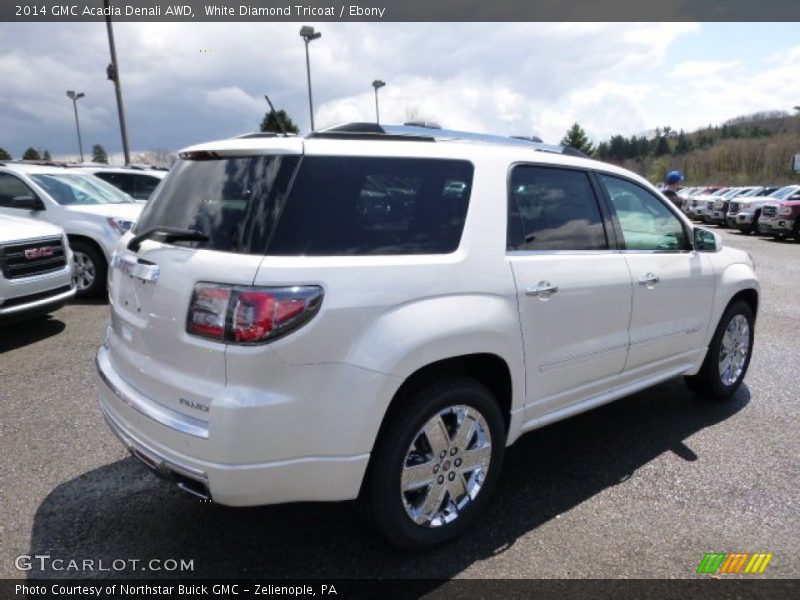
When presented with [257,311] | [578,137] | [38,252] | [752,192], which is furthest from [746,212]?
[578,137]

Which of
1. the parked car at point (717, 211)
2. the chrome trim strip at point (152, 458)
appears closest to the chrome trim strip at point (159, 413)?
the chrome trim strip at point (152, 458)

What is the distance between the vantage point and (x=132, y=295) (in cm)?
262

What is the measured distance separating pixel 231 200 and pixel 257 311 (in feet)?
1.80

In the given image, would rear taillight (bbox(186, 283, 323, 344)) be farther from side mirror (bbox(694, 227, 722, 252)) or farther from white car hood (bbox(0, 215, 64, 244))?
white car hood (bbox(0, 215, 64, 244))

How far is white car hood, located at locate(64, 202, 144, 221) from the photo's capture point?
8047 mm

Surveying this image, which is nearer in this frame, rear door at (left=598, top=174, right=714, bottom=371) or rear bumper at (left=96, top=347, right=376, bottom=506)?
rear bumper at (left=96, top=347, right=376, bottom=506)

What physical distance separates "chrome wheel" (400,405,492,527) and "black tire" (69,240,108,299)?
7.01 meters

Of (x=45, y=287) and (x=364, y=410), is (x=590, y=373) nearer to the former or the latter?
(x=364, y=410)

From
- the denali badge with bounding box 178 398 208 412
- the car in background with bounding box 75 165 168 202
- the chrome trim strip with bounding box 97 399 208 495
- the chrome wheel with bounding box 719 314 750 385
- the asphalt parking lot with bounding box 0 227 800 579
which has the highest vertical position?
the car in background with bounding box 75 165 168 202

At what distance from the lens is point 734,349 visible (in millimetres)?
4559

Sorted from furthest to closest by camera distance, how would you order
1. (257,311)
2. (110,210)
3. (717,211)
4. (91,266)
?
(717,211)
(110,210)
(91,266)
(257,311)

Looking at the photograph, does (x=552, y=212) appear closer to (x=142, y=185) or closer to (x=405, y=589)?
(x=405, y=589)

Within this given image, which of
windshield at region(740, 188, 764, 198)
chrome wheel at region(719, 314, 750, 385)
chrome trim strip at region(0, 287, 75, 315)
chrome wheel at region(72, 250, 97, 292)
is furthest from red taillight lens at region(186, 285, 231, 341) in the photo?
windshield at region(740, 188, 764, 198)

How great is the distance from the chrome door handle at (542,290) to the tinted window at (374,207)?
1.53ft
